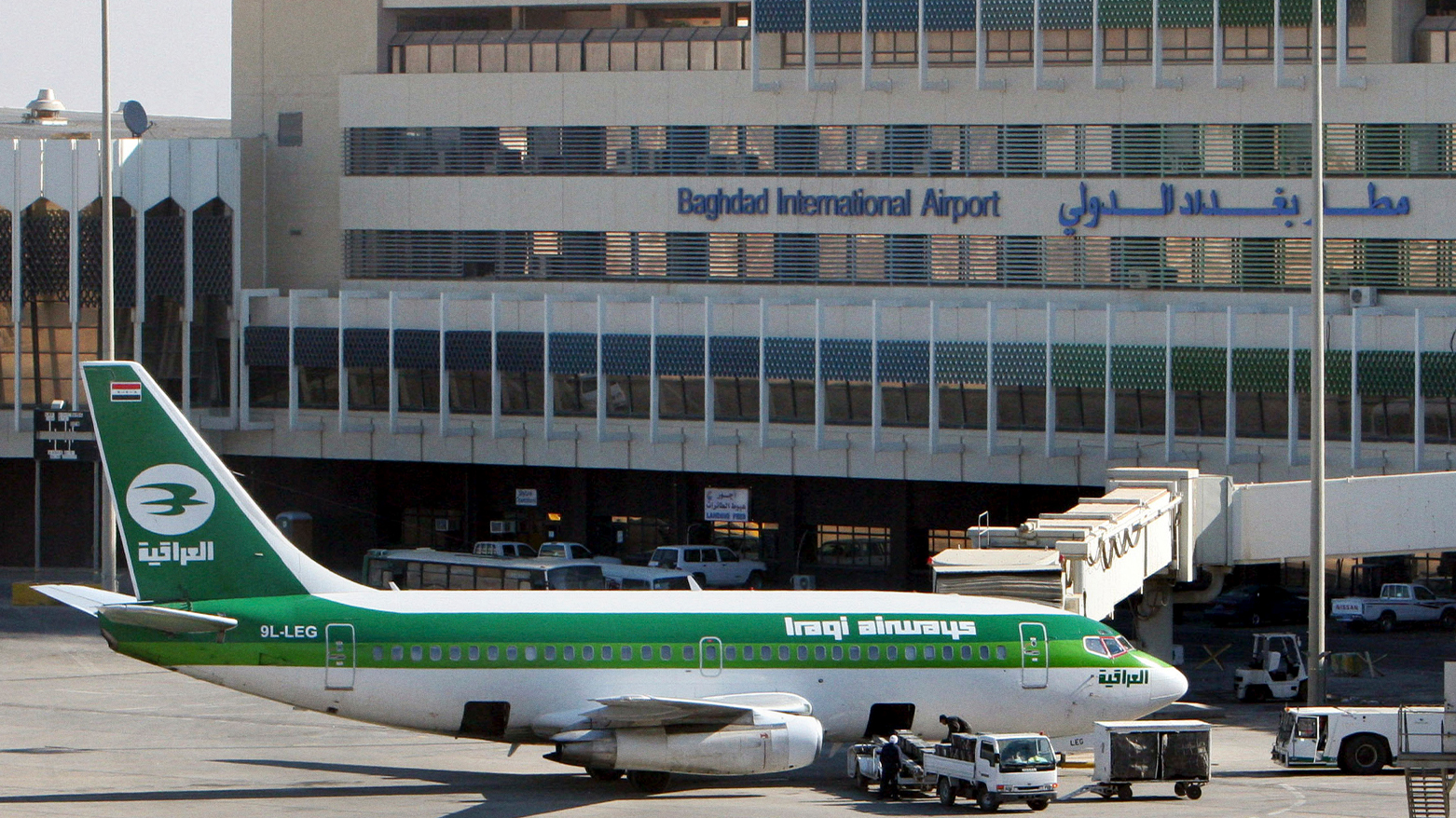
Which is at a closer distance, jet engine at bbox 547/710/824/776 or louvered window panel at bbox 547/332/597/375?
jet engine at bbox 547/710/824/776

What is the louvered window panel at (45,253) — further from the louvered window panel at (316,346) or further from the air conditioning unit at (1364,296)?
the air conditioning unit at (1364,296)

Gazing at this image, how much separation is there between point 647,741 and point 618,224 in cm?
4596

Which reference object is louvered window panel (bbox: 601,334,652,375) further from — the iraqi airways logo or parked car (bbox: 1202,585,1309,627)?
the iraqi airways logo

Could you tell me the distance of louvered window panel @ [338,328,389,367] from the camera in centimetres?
8494

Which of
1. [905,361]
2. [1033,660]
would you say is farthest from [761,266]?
[1033,660]

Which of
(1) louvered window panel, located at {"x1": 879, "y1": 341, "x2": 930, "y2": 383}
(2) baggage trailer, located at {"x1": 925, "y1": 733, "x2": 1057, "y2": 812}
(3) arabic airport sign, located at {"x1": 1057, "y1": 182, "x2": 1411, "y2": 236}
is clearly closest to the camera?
(2) baggage trailer, located at {"x1": 925, "y1": 733, "x2": 1057, "y2": 812}

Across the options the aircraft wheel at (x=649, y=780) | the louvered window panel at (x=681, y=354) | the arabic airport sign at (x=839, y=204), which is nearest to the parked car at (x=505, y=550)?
the louvered window panel at (x=681, y=354)

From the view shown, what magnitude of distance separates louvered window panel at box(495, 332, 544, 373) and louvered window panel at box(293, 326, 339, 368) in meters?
7.28

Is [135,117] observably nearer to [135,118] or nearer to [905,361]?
[135,118]

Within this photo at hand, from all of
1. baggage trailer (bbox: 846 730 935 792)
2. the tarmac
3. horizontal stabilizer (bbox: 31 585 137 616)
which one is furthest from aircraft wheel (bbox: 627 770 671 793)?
horizontal stabilizer (bbox: 31 585 137 616)

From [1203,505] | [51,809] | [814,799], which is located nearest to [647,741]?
[814,799]

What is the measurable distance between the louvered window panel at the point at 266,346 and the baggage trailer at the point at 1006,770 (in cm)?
5230

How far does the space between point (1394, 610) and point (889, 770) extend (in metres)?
41.6

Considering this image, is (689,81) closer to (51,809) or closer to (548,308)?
(548,308)
